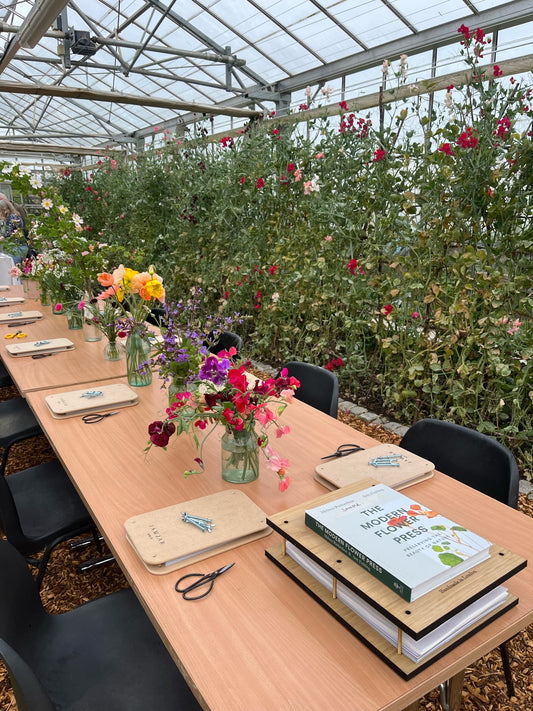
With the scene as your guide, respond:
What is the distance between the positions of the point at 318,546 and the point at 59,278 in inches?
108

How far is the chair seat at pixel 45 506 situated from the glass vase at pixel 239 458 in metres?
0.68

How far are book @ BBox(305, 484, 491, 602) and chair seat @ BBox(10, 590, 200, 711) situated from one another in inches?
21.2

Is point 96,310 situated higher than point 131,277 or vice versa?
point 131,277

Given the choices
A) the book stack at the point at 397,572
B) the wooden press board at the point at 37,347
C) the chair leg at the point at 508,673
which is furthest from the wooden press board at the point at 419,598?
the wooden press board at the point at 37,347

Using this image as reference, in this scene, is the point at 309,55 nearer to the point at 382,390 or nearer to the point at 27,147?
the point at 382,390

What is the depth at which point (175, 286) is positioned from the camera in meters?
6.26

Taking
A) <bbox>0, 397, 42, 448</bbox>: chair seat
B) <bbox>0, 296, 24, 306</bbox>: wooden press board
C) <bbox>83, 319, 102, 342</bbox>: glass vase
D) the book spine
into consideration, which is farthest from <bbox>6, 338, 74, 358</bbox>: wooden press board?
the book spine

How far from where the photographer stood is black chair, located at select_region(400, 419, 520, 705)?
1.56 m

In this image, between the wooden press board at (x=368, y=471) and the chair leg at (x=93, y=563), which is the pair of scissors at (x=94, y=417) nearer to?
the chair leg at (x=93, y=563)

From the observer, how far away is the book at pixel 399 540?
0.90 metres

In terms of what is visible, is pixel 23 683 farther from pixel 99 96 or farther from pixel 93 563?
pixel 99 96

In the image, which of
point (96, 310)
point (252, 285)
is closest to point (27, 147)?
point (252, 285)

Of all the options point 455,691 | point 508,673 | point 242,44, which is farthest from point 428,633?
point 242,44

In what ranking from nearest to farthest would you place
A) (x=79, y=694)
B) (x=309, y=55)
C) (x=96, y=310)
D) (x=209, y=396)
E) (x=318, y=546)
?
(x=318, y=546) → (x=79, y=694) → (x=209, y=396) → (x=96, y=310) → (x=309, y=55)
